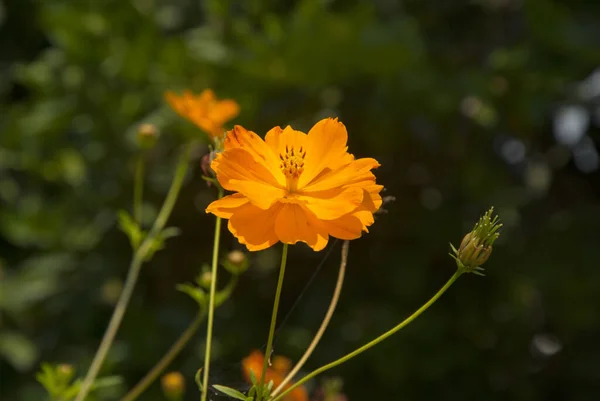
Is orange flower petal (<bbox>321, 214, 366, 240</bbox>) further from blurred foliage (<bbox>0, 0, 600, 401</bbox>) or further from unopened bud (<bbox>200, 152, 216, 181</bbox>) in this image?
blurred foliage (<bbox>0, 0, 600, 401</bbox>)

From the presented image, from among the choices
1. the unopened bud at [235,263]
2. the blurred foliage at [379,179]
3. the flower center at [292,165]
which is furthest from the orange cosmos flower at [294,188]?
the blurred foliage at [379,179]

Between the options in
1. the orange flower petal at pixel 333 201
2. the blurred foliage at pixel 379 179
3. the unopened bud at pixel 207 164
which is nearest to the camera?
the orange flower petal at pixel 333 201

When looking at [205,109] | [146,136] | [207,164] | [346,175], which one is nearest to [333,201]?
[346,175]

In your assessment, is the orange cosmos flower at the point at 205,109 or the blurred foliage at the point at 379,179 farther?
the blurred foliage at the point at 379,179

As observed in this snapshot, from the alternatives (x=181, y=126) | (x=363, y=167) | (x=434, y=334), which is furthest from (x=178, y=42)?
(x=363, y=167)

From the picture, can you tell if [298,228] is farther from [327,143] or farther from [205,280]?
[205,280]

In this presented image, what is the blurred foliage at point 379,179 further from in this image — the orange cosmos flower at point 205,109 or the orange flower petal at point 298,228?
the orange flower petal at point 298,228

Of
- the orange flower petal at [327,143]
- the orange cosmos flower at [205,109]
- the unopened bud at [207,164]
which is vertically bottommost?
the orange flower petal at [327,143]
